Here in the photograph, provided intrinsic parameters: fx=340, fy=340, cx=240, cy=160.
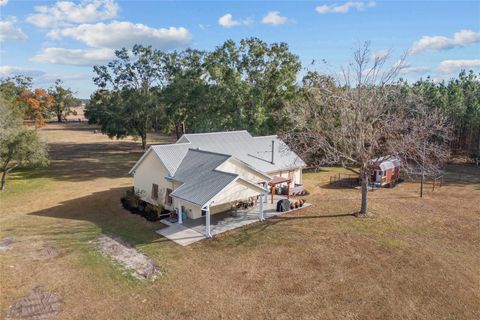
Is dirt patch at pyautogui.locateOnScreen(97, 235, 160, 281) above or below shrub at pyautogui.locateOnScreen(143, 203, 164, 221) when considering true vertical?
below

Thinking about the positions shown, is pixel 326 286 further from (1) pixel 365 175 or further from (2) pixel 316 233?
(1) pixel 365 175

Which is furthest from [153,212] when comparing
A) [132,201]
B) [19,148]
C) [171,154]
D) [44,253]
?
[19,148]

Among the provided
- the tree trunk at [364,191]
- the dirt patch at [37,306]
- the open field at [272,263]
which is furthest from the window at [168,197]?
the tree trunk at [364,191]

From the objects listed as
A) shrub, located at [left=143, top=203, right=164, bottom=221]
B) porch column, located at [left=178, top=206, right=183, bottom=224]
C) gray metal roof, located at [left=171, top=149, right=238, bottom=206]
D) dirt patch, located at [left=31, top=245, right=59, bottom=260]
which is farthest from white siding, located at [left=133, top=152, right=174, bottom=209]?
dirt patch, located at [left=31, top=245, right=59, bottom=260]

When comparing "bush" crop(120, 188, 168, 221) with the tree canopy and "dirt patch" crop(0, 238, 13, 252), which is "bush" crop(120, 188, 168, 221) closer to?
"dirt patch" crop(0, 238, 13, 252)

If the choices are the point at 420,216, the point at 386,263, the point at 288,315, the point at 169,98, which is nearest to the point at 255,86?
the point at 169,98

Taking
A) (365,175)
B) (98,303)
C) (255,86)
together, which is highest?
(255,86)
